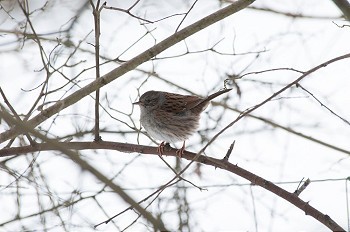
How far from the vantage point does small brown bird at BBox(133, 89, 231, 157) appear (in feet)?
17.9

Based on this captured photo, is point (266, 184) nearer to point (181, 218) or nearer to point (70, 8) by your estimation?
point (181, 218)

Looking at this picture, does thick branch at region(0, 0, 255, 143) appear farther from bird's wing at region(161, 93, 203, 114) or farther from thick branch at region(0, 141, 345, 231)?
bird's wing at region(161, 93, 203, 114)

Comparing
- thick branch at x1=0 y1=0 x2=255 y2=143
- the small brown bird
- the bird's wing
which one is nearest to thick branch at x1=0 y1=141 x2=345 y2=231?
thick branch at x1=0 y1=0 x2=255 y2=143

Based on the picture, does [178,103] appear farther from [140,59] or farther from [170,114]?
[140,59]

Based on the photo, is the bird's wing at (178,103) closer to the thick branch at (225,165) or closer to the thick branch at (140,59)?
the thick branch at (225,165)

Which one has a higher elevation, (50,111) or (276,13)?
(276,13)

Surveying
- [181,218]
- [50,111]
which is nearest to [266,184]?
[181,218]

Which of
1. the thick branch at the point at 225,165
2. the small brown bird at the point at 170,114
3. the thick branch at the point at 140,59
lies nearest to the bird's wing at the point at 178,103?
the small brown bird at the point at 170,114

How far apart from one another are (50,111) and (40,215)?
821mm

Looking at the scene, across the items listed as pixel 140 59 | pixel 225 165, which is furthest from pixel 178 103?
pixel 225 165

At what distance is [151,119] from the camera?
5.66 meters

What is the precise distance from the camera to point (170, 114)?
5777mm

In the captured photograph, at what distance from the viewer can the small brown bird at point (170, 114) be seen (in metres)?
5.45

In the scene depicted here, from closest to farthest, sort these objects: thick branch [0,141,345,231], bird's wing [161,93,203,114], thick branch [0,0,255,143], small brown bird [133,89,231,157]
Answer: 1. thick branch [0,141,345,231]
2. thick branch [0,0,255,143]
3. small brown bird [133,89,231,157]
4. bird's wing [161,93,203,114]
